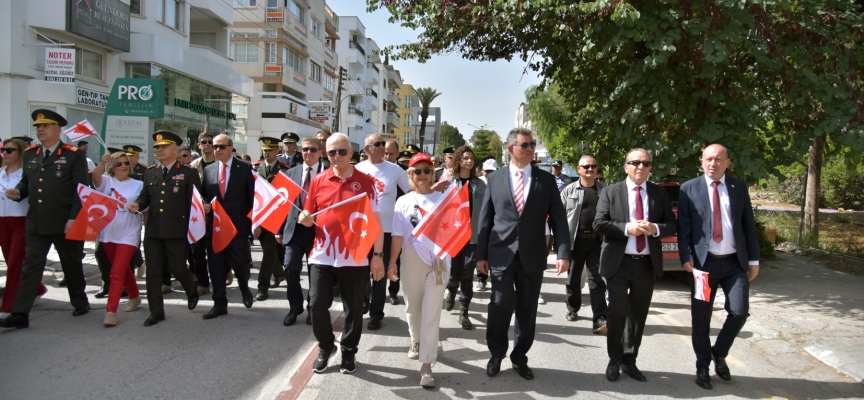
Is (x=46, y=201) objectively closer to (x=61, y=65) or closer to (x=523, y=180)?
(x=523, y=180)

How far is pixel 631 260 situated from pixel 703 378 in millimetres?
1105

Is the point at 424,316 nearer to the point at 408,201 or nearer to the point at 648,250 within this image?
the point at 408,201

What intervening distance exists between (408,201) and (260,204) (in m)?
1.55

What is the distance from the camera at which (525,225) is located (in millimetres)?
4801

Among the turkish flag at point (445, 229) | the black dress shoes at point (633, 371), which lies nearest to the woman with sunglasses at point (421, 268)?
the turkish flag at point (445, 229)

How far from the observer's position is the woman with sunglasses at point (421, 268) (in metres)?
4.65

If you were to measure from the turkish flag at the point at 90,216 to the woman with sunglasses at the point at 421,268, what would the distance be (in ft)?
11.2

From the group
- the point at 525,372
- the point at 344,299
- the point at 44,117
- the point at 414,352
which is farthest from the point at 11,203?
the point at 525,372

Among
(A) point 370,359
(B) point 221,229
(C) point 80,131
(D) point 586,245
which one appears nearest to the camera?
(A) point 370,359

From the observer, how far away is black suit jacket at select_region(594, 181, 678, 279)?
4926 millimetres

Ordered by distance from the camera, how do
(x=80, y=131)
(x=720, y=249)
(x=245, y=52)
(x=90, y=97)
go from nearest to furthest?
(x=720, y=249)
(x=80, y=131)
(x=90, y=97)
(x=245, y=52)

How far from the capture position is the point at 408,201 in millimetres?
4984

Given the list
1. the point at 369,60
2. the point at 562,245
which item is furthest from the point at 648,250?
the point at 369,60

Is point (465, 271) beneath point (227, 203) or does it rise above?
beneath
